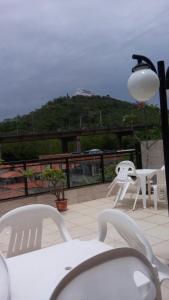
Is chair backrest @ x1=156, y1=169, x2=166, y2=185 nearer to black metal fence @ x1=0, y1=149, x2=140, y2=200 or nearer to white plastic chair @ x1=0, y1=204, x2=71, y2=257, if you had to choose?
black metal fence @ x1=0, y1=149, x2=140, y2=200

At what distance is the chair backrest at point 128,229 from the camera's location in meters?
1.67

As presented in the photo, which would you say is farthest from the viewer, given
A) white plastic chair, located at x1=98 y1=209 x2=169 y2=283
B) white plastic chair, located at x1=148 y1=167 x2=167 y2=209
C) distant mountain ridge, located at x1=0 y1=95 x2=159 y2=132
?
distant mountain ridge, located at x1=0 y1=95 x2=159 y2=132

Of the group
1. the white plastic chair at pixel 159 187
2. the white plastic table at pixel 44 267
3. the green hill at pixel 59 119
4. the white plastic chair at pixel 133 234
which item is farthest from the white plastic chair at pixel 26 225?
the green hill at pixel 59 119

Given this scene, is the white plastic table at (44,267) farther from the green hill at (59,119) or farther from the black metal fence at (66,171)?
the green hill at (59,119)

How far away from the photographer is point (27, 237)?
2.30 m

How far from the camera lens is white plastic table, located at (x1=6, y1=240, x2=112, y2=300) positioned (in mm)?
1432

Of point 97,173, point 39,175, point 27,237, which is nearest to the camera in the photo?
point 27,237

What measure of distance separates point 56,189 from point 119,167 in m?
1.26

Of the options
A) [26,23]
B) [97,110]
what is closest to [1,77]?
[97,110]

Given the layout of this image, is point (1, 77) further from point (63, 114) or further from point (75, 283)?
point (75, 283)

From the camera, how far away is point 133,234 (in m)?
1.77

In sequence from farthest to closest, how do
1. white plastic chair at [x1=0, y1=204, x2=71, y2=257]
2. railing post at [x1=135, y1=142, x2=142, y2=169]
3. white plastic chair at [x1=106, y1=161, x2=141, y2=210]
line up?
1. railing post at [x1=135, y1=142, x2=142, y2=169]
2. white plastic chair at [x1=106, y1=161, x2=141, y2=210]
3. white plastic chair at [x1=0, y1=204, x2=71, y2=257]

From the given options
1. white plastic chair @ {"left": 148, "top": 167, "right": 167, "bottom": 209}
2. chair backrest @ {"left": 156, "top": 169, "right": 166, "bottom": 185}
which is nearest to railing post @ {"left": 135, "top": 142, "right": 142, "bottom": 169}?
white plastic chair @ {"left": 148, "top": 167, "right": 167, "bottom": 209}

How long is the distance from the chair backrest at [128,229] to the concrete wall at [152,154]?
17.3ft
